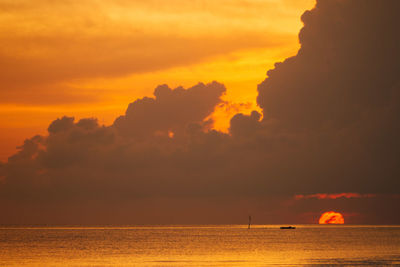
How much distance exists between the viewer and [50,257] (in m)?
156

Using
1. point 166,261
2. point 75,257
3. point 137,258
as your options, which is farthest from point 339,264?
point 75,257

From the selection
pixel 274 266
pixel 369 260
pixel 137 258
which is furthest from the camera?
pixel 137 258

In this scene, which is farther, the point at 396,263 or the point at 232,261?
the point at 232,261

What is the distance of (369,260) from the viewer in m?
136

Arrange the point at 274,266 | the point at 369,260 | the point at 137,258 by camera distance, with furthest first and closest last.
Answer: the point at 137,258 < the point at 369,260 < the point at 274,266

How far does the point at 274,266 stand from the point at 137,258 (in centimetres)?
3884

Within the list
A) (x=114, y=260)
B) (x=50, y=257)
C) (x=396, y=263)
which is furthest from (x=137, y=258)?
(x=396, y=263)

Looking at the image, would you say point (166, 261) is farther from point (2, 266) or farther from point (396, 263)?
point (396, 263)

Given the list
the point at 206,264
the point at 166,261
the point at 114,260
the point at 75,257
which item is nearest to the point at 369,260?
the point at 206,264

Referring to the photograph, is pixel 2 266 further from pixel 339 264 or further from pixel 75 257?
pixel 339 264

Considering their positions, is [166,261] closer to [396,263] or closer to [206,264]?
[206,264]

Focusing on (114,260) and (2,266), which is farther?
(114,260)

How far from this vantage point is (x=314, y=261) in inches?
5349

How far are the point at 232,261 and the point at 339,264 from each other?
77.6ft
